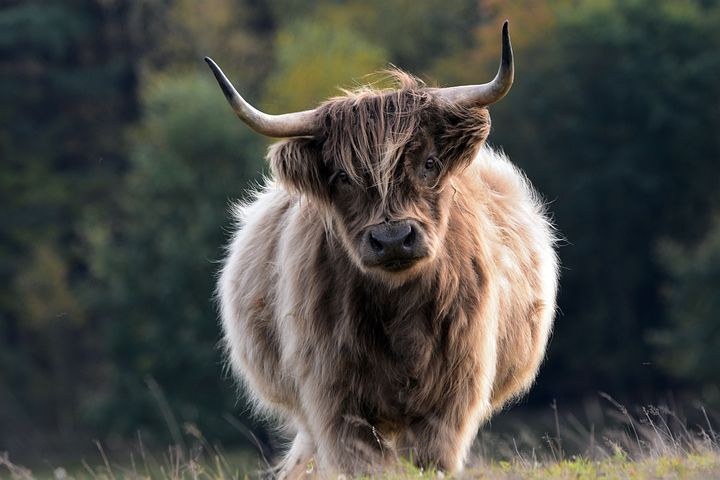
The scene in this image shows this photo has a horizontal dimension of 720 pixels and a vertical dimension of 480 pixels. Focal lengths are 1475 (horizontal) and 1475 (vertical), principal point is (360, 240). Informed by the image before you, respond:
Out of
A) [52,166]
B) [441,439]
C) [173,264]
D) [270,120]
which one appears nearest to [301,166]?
[270,120]

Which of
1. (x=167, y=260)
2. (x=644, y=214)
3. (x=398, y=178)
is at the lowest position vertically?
(x=167, y=260)

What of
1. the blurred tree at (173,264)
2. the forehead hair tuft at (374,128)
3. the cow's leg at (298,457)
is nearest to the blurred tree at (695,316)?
the blurred tree at (173,264)

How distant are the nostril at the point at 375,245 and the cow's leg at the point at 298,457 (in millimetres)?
1805

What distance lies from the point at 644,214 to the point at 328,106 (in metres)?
32.5

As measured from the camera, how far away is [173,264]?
3678 centimetres

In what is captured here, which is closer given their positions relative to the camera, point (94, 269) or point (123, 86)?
point (94, 269)

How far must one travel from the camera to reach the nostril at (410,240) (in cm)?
721

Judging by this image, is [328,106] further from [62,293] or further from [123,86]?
[123,86]

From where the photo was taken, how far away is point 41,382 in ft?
145

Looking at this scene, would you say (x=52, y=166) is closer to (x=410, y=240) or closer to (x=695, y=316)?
(x=695, y=316)

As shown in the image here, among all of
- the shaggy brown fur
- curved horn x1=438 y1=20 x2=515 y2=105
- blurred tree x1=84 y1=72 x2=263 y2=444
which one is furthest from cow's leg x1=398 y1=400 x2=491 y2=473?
blurred tree x1=84 y1=72 x2=263 y2=444

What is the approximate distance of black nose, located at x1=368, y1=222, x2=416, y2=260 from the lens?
7.18 metres

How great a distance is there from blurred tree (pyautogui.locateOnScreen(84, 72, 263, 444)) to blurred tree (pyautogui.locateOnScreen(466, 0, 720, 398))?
7619mm

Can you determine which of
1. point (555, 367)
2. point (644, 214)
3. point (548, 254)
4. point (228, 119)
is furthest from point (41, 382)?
point (548, 254)
